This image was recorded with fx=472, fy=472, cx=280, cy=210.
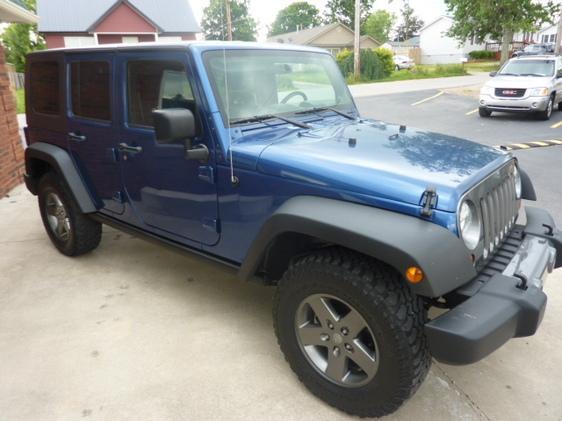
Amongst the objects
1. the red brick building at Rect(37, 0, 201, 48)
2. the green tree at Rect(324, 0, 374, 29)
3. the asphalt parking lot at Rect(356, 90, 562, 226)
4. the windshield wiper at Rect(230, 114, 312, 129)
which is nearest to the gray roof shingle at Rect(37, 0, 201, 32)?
the red brick building at Rect(37, 0, 201, 48)

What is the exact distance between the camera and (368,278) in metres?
2.12

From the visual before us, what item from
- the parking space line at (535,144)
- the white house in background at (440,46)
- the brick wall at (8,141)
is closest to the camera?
the brick wall at (8,141)

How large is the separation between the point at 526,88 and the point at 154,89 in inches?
443

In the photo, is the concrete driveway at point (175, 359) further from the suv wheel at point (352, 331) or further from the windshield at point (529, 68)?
the windshield at point (529, 68)

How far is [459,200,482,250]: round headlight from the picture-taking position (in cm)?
210

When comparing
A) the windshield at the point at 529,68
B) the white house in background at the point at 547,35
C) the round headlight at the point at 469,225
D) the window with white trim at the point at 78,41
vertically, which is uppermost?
the white house in background at the point at 547,35

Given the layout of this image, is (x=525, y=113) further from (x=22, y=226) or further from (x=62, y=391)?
(x=62, y=391)

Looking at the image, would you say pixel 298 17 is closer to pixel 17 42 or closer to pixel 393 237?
pixel 17 42

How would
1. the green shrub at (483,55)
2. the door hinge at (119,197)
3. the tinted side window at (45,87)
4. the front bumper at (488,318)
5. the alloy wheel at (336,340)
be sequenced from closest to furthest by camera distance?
the front bumper at (488,318)
the alloy wheel at (336,340)
the door hinge at (119,197)
the tinted side window at (45,87)
the green shrub at (483,55)

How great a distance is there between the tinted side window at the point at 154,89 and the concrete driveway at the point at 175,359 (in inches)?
42.4

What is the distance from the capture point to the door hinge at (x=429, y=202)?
202 centimetres

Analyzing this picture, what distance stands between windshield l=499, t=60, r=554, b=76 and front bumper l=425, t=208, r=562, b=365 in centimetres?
1207

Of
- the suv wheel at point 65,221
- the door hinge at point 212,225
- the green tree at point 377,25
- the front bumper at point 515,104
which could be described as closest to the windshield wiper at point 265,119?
the door hinge at point 212,225

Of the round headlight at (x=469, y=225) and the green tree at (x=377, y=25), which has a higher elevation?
the green tree at (x=377, y=25)
